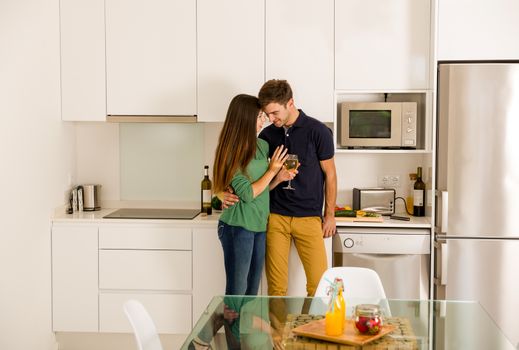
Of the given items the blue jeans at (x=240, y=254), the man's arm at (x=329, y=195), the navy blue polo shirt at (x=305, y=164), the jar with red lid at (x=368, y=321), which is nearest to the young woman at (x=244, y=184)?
the blue jeans at (x=240, y=254)

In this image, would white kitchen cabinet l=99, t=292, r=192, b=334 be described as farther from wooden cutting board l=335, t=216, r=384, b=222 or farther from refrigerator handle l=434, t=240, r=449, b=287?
refrigerator handle l=434, t=240, r=449, b=287

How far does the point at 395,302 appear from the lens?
2.86m

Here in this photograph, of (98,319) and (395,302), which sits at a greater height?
(395,302)

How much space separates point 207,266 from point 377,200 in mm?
1182

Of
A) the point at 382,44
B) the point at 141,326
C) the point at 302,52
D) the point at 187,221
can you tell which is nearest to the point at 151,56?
the point at 302,52

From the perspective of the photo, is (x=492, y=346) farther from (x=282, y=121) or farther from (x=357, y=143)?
(x=357, y=143)

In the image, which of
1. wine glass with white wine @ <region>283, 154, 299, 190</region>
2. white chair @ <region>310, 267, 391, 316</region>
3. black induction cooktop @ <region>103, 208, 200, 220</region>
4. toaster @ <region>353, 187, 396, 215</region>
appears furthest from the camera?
toaster @ <region>353, 187, 396, 215</region>

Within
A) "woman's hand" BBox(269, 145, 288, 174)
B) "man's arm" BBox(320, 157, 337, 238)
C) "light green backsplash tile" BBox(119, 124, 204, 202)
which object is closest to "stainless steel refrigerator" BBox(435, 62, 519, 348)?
"man's arm" BBox(320, 157, 337, 238)

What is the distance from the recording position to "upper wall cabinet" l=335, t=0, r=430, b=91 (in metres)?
4.36

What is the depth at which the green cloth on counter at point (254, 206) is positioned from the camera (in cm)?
383

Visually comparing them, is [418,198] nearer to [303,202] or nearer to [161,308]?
[303,202]

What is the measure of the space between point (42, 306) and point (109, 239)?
562mm

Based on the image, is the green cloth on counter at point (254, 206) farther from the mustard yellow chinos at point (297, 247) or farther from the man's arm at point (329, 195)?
the man's arm at point (329, 195)

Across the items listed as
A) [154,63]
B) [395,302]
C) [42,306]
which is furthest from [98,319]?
[395,302]
